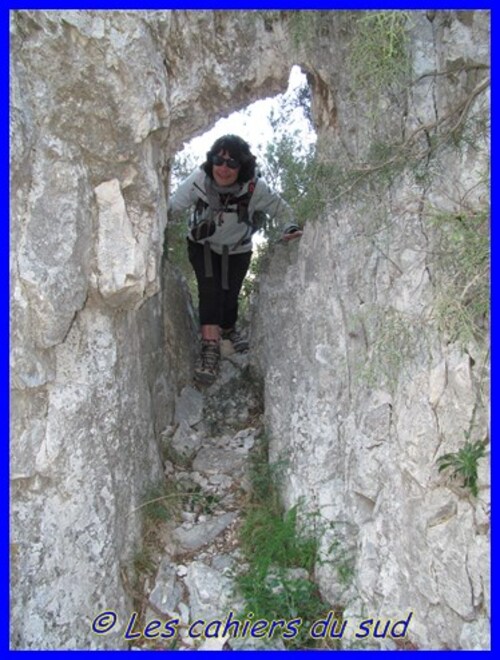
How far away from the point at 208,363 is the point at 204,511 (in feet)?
4.71

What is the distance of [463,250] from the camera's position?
2533mm

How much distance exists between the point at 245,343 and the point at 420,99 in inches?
112

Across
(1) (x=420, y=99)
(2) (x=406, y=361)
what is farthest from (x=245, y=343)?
(1) (x=420, y=99)

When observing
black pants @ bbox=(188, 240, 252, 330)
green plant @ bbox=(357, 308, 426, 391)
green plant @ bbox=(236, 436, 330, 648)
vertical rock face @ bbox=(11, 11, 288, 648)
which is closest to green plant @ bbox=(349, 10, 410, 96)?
vertical rock face @ bbox=(11, 11, 288, 648)

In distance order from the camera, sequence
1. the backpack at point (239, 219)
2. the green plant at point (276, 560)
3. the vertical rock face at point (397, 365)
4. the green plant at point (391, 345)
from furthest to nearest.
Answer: the backpack at point (239, 219), the green plant at point (276, 560), the green plant at point (391, 345), the vertical rock face at point (397, 365)

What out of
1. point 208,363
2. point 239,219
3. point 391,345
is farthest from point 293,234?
point 208,363

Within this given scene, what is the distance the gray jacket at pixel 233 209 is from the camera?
4.07 meters

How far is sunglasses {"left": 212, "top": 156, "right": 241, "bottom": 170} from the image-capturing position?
4.02m

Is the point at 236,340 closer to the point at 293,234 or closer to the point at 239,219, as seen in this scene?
the point at 239,219

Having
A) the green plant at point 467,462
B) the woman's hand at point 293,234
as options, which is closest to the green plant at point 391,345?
the green plant at point 467,462

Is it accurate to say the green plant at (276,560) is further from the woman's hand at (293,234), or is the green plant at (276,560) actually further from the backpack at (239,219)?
the backpack at (239,219)

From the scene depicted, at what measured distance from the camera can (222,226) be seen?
14.7ft

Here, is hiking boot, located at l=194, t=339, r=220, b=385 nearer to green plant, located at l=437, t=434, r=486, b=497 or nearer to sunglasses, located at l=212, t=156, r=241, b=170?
sunglasses, located at l=212, t=156, r=241, b=170

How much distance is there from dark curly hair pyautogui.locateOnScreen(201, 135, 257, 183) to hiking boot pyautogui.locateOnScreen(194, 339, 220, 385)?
1.53 metres
